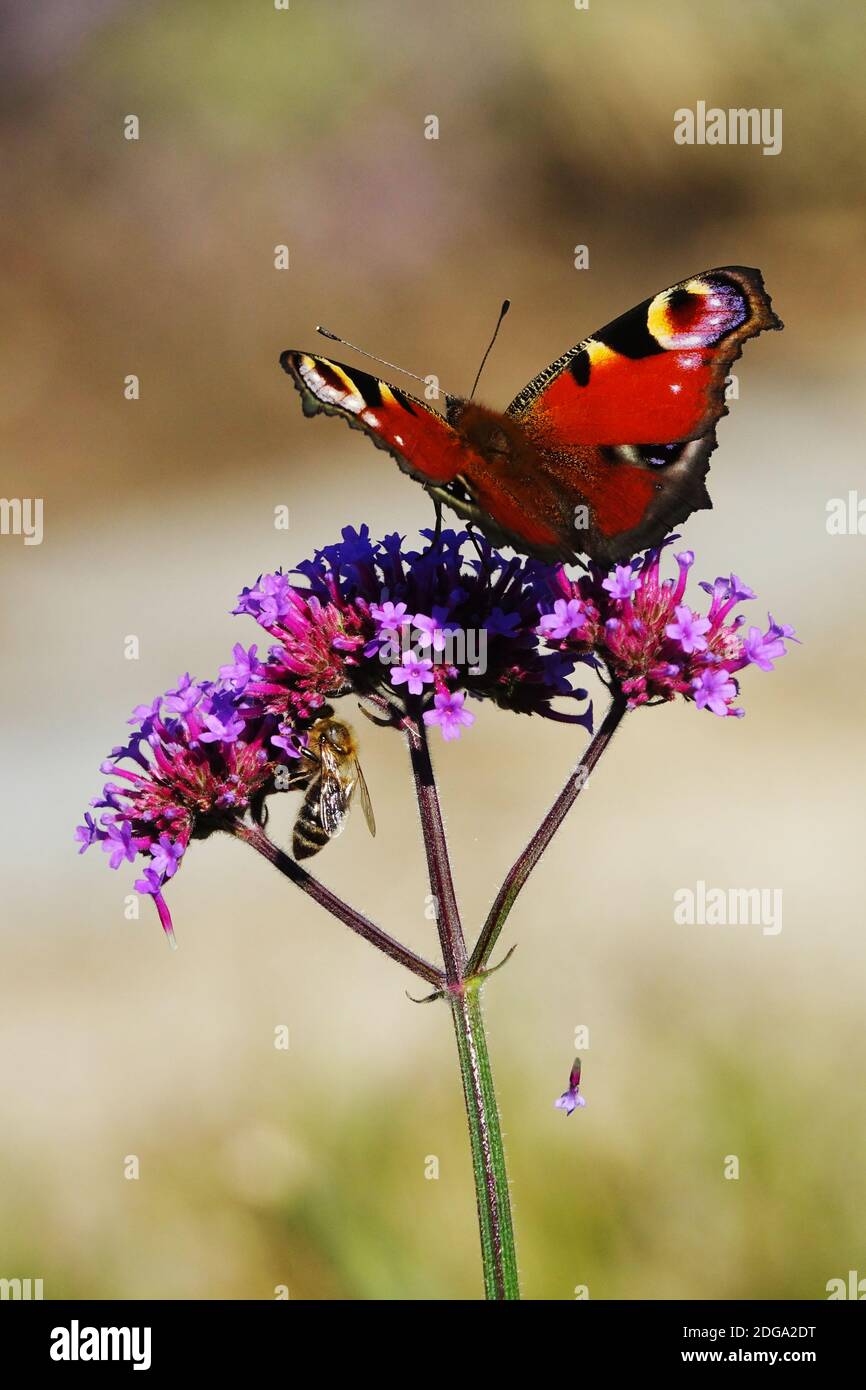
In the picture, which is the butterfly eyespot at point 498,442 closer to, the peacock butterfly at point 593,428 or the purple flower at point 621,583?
the peacock butterfly at point 593,428

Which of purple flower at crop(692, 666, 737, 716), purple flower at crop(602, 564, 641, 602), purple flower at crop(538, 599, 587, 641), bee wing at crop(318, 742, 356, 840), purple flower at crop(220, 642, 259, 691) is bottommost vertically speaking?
bee wing at crop(318, 742, 356, 840)

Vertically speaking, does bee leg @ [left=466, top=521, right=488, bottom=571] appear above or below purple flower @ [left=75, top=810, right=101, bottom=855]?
above

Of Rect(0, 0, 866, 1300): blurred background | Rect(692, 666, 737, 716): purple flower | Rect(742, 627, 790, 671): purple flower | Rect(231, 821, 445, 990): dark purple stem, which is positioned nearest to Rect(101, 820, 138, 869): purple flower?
Rect(231, 821, 445, 990): dark purple stem

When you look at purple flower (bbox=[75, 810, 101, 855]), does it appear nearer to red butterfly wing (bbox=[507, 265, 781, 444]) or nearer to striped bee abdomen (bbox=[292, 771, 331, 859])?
striped bee abdomen (bbox=[292, 771, 331, 859])

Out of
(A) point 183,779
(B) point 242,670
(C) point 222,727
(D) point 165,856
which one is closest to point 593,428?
(B) point 242,670

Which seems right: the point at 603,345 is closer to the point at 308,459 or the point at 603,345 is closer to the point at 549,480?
the point at 549,480

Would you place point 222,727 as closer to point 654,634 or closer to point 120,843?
point 120,843
